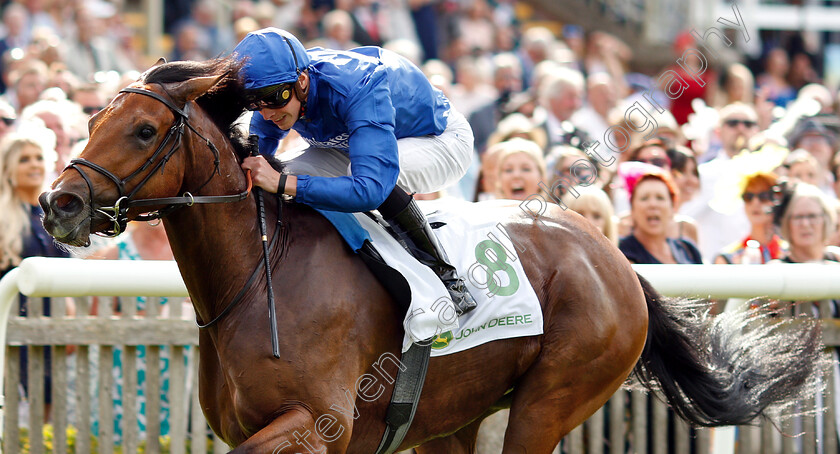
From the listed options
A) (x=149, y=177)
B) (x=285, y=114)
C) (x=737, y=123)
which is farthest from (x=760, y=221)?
(x=149, y=177)

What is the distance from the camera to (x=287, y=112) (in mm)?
3369

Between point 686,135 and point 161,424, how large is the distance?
237 inches

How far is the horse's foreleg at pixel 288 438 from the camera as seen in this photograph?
10.0 feet

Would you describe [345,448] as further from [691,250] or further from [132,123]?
[691,250]

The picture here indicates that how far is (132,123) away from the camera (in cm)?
300

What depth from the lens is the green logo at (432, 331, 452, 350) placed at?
360 cm

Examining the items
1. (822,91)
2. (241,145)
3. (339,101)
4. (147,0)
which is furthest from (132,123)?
(147,0)

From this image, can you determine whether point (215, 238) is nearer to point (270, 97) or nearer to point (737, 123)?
point (270, 97)

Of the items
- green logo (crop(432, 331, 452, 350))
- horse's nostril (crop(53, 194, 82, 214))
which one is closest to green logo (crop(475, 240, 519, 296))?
green logo (crop(432, 331, 452, 350))

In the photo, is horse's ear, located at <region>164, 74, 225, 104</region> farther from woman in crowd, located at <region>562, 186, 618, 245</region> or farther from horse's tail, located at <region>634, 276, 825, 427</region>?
woman in crowd, located at <region>562, 186, 618, 245</region>

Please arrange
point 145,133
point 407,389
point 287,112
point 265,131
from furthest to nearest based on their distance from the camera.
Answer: point 265,131
point 407,389
point 287,112
point 145,133

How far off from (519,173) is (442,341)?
2330mm

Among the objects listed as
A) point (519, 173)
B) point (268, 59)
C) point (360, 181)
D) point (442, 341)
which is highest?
point (268, 59)

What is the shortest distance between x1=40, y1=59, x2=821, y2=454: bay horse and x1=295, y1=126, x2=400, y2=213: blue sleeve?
0.72 ft
